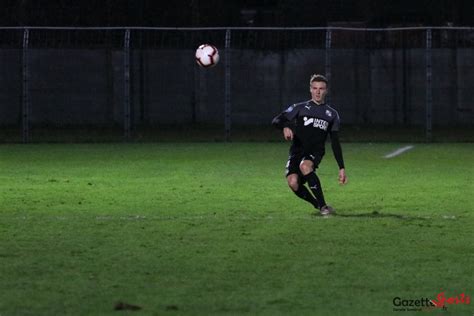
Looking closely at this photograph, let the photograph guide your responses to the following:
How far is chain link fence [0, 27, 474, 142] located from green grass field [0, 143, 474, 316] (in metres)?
11.2

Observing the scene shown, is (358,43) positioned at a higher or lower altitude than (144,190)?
higher

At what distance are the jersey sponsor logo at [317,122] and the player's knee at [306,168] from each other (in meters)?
0.48

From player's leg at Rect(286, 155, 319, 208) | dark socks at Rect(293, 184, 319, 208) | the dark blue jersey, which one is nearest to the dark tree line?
the dark blue jersey

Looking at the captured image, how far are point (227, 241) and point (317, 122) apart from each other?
286cm

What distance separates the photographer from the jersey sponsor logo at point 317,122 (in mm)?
13148

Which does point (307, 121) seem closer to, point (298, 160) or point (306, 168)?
point (298, 160)

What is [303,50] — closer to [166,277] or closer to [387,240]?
[387,240]

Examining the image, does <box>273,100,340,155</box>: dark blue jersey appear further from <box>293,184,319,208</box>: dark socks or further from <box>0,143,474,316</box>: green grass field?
<box>0,143,474,316</box>: green grass field

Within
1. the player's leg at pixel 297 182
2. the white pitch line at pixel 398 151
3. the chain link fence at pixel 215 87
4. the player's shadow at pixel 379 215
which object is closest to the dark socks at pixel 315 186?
the player's leg at pixel 297 182

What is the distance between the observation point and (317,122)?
43.2 feet

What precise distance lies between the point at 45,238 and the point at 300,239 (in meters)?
2.50

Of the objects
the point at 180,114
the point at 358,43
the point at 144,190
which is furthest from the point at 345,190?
the point at 358,43

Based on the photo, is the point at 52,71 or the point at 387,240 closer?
the point at 387,240

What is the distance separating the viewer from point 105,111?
102 ft
